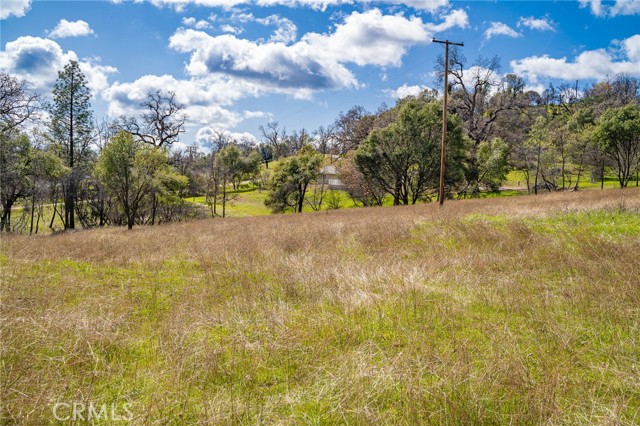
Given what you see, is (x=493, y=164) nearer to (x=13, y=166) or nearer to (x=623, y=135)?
(x=623, y=135)

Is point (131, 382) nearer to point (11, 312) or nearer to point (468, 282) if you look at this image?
point (11, 312)

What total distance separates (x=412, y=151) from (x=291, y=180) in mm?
18452

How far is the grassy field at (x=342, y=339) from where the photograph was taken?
277 cm

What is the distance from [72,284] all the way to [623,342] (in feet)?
28.7

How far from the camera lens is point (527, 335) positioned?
12.7ft

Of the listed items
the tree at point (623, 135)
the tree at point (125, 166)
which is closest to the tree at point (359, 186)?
the tree at point (623, 135)

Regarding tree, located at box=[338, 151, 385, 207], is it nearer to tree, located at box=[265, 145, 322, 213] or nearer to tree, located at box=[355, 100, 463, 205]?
tree, located at box=[355, 100, 463, 205]

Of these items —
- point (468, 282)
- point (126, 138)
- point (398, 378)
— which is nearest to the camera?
point (398, 378)

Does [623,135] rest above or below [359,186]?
above

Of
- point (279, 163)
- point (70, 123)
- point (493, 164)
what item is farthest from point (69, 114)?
point (493, 164)

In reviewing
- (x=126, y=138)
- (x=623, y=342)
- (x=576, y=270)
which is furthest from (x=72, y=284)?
(x=126, y=138)

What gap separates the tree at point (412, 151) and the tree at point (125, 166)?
71.7 feet

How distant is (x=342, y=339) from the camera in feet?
13.0

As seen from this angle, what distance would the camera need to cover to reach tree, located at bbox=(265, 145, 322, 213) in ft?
151
